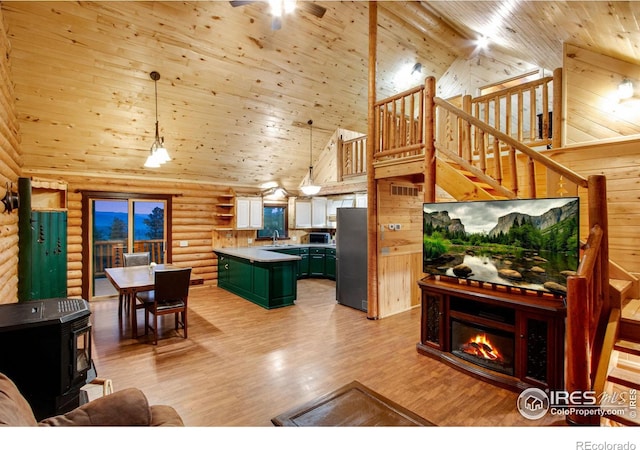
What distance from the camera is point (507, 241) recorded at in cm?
315

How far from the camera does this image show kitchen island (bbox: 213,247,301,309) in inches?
225

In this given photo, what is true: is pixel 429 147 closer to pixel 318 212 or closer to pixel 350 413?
pixel 350 413

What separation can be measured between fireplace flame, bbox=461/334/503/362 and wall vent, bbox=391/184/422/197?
8.66ft

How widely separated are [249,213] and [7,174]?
4.41 metres

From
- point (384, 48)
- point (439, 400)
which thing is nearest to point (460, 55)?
point (384, 48)

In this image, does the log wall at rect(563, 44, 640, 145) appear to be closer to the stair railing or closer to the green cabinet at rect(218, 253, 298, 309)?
the stair railing

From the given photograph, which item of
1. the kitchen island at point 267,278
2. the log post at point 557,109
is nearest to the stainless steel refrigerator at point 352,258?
the kitchen island at point 267,278

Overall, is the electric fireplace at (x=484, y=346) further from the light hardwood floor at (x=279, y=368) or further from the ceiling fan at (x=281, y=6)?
the ceiling fan at (x=281, y=6)

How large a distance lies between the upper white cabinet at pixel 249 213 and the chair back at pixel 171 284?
3.39m

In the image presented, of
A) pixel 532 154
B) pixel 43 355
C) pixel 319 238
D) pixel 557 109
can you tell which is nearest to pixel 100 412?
pixel 43 355

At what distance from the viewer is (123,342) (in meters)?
4.23

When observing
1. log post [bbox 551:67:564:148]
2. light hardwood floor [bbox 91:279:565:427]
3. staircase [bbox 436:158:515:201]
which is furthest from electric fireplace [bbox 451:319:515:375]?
log post [bbox 551:67:564:148]

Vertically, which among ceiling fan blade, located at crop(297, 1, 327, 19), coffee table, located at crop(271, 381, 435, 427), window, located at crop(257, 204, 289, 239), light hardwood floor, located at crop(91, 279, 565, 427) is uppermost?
ceiling fan blade, located at crop(297, 1, 327, 19)
